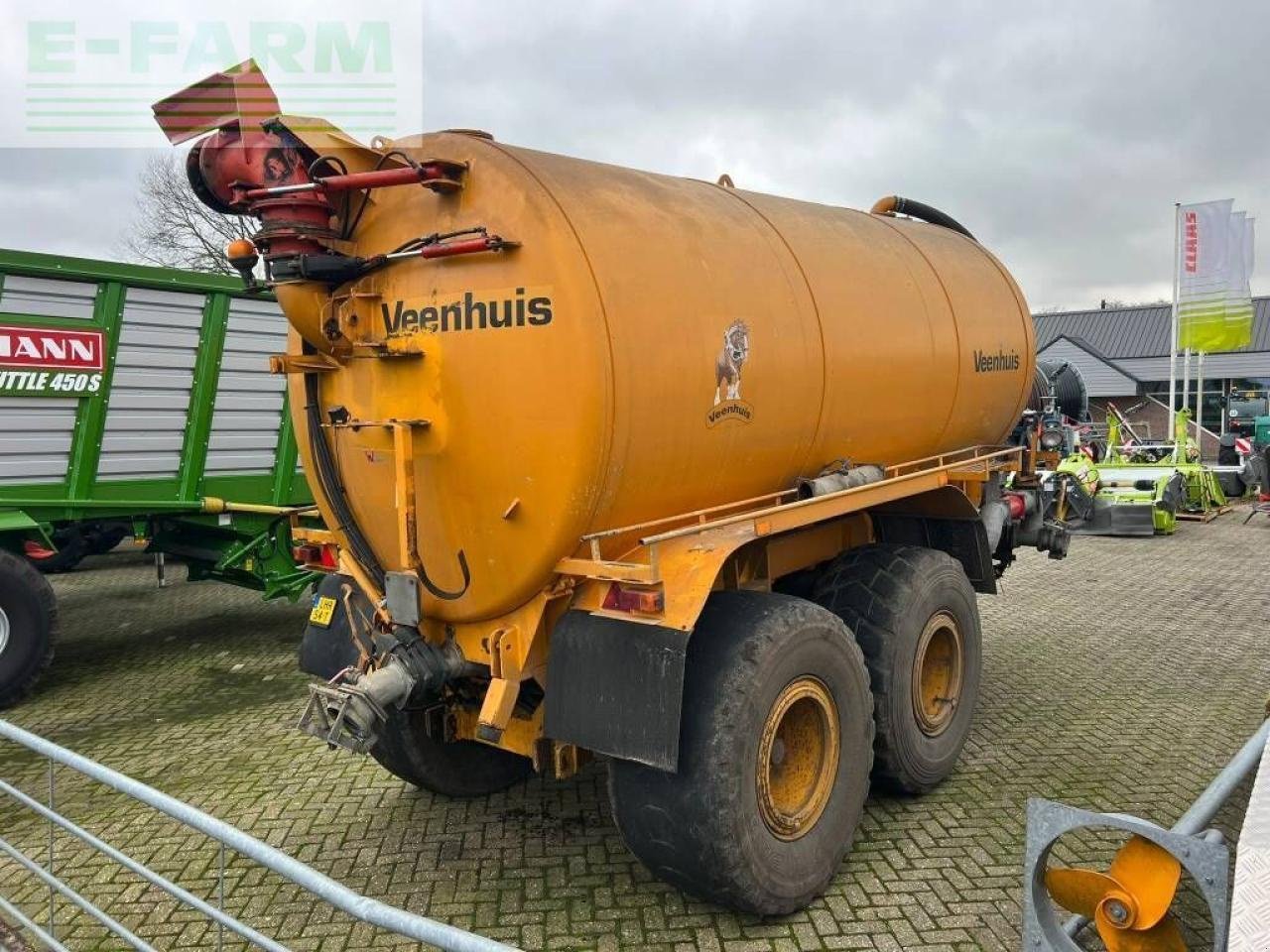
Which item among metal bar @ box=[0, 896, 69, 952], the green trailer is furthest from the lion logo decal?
the green trailer

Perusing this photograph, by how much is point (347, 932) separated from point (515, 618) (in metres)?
1.36

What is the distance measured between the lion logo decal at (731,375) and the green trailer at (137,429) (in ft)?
14.3

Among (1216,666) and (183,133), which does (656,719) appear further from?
(1216,666)

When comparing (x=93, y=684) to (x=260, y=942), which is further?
(x=93, y=684)

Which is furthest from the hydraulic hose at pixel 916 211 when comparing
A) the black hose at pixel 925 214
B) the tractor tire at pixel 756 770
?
the tractor tire at pixel 756 770

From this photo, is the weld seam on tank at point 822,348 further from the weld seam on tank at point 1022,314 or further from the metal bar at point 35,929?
the metal bar at point 35,929

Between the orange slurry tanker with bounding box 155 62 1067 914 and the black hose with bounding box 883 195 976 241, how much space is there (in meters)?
1.79

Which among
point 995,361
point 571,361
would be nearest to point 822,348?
point 571,361

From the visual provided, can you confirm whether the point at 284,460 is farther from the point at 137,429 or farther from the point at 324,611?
the point at 324,611

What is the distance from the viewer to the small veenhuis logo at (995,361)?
5.35 m

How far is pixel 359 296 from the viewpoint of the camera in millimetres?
3479

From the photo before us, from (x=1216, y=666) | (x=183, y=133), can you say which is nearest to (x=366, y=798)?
(x=183, y=133)

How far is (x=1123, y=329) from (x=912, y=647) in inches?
1526

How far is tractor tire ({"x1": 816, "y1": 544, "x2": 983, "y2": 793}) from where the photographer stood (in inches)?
168
